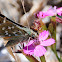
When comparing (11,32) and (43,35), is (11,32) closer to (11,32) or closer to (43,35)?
(11,32)

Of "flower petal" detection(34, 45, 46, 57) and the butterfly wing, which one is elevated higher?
the butterfly wing

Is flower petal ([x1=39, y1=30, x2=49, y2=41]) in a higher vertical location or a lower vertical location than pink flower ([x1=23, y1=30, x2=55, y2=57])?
higher

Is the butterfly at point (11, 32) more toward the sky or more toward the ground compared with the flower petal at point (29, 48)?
more toward the sky

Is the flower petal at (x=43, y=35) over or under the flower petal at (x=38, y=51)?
over

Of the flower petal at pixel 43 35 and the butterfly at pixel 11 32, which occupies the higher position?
the flower petal at pixel 43 35

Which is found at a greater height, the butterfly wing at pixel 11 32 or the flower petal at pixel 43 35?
the flower petal at pixel 43 35

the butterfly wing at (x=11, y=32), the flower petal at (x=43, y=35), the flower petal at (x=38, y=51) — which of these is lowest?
the flower petal at (x=38, y=51)

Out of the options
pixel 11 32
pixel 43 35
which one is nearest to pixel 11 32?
pixel 11 32

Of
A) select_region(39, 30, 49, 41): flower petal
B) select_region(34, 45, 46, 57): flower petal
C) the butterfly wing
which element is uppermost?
select_region(39, 30, 49, 41): flower petal

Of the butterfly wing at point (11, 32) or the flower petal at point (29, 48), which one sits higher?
the butterfly wing at point (11, 32)
